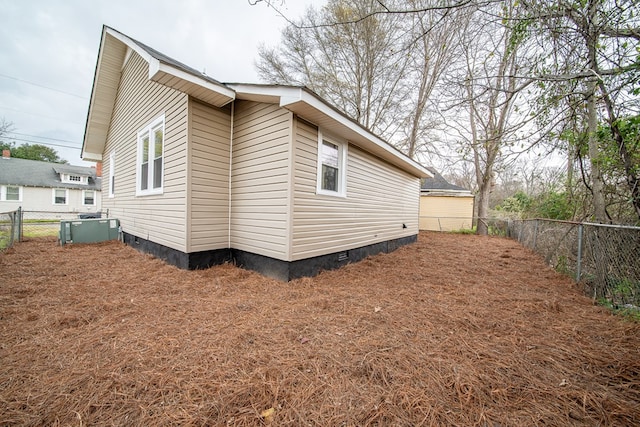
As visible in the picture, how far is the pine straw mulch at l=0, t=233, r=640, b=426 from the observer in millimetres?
1545

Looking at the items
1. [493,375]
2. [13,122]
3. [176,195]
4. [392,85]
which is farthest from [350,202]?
[13,122]

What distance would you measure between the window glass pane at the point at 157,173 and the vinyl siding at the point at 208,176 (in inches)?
67.1

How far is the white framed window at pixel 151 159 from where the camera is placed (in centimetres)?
538

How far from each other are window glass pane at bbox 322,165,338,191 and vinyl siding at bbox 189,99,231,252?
6.69 feet

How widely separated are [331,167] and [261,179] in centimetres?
160

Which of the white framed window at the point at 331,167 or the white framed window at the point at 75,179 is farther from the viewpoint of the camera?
the white framed window at the point at 75,179

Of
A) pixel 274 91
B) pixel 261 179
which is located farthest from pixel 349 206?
pixel 274 91

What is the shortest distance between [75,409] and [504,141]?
6.43 m

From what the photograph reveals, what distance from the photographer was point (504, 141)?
14.7ft

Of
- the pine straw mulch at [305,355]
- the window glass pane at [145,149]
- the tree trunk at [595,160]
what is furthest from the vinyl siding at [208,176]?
the tree trunk at [595,160]

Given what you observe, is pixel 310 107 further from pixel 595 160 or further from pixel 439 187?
pixel 439 187

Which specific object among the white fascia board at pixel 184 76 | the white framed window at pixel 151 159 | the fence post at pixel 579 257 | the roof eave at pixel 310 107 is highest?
the white fascia board at pixel 184 76

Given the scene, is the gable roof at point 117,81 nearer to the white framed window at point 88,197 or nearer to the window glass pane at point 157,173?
the window glass pane at point 157,173

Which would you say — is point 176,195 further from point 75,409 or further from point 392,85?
point 392,85
